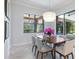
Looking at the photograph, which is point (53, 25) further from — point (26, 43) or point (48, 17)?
point (48, 17)

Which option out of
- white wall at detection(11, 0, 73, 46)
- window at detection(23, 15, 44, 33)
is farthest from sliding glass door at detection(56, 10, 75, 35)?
window at detection(23, 15, 44, 33)

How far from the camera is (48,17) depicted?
434 centimetres

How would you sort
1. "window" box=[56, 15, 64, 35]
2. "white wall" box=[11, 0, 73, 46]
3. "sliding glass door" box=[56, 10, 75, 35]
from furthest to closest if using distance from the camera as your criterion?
"window" box=[56, 15, 64, 35]
"white wall" box=[11, 0, 73, 46]
"sliding glass door" box=[56, 10, 75, 35]

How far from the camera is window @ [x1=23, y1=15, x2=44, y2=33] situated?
6.76 m

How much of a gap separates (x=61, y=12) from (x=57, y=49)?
12.6 feet

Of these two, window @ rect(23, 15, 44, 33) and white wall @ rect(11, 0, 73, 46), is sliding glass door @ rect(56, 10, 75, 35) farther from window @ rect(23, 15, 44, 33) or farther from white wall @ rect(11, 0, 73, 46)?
window @ rect(23, 15, 44, 33)

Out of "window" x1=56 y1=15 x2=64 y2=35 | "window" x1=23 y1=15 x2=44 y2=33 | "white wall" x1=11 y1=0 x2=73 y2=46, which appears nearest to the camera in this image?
"white wall" x1=11 y1=0 x2=73 y2=46

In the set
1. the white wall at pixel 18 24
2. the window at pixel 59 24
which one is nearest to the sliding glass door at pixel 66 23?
the window at pixel 59 24

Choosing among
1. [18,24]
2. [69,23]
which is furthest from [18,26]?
[69,23]

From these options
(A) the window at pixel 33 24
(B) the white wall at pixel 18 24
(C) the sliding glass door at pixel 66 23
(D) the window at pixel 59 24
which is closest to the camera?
(C) the sliding glass door at pixel 66 23

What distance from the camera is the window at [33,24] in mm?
6763

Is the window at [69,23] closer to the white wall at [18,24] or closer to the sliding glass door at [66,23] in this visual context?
the sliding glass door at [66,23]
